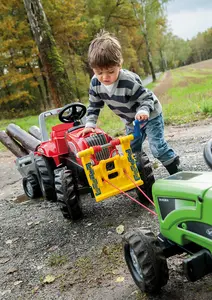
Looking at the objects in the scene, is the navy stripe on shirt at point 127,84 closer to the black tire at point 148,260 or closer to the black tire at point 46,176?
the black tire at point 46,176

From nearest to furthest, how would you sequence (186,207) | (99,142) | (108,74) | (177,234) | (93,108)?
(186,207) < (177,234) < (108,74) < (99,142) < (93,108)

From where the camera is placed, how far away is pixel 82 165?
12.6 feet

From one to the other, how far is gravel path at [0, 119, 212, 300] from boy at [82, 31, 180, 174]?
75 centimetres

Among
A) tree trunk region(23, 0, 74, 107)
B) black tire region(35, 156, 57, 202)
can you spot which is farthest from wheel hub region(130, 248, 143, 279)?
tree trunk region(23, 0, 74, 107)

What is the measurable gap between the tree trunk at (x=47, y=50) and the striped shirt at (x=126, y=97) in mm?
6912

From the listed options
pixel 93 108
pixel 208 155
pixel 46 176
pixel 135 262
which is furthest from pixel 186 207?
pixel 46 176

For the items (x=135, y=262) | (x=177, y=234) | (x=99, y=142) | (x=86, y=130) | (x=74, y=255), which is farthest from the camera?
(x=86, y=130)

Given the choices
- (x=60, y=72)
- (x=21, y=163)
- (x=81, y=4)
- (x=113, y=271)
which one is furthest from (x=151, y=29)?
(x=113, y=271)

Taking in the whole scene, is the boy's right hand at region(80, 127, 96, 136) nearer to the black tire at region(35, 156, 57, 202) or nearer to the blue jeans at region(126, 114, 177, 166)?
the blue jeans at region(126, 114, 177, 166)

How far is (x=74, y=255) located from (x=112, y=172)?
2.84ft

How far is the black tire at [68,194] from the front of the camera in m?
3.69

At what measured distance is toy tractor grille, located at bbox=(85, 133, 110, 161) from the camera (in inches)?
144

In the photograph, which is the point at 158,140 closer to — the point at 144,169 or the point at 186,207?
the point at 144,169

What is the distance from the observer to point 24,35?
2309 centimetres
